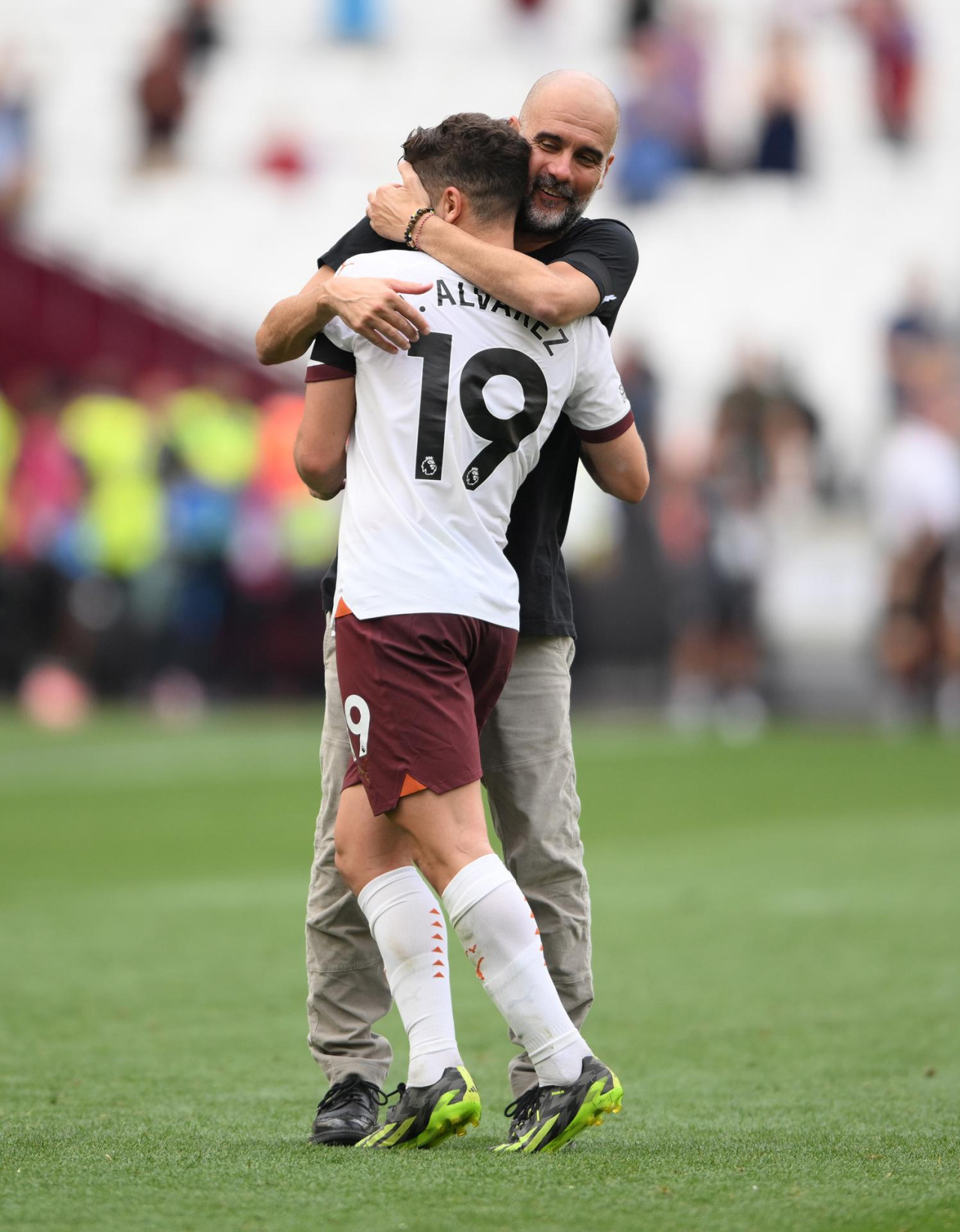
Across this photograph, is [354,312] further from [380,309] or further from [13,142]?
[13,142]

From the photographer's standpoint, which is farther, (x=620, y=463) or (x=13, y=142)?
(x=13, y=142)

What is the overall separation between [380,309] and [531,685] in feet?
2.87

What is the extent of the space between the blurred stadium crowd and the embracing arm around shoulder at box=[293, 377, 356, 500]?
11723mm

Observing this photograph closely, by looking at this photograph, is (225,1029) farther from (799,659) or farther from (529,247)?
(799,659)

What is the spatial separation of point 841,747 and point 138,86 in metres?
14.7

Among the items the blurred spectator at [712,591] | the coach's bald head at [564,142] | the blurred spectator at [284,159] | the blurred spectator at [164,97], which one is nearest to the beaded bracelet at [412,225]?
the coach's bald head at [564,142]

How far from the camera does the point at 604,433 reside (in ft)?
12.8

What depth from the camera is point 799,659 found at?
16.6 m

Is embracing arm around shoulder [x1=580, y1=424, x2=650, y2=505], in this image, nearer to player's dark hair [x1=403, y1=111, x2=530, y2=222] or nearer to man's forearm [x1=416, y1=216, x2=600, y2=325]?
man's forearm [x1=416, y1=216, x2=600, y2=325]

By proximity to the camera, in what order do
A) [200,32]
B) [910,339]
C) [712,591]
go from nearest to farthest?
1. [712,591]
2. [910,339]
3. [200,32]

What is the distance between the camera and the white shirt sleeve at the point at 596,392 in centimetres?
384

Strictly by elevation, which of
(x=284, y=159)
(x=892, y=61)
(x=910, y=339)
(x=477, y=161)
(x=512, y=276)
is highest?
(x=892, y=61)

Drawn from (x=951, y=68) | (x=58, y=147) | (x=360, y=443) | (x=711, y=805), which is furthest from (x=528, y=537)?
(x=58, y=147)

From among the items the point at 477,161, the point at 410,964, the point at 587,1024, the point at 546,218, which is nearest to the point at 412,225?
the point at 477,161
